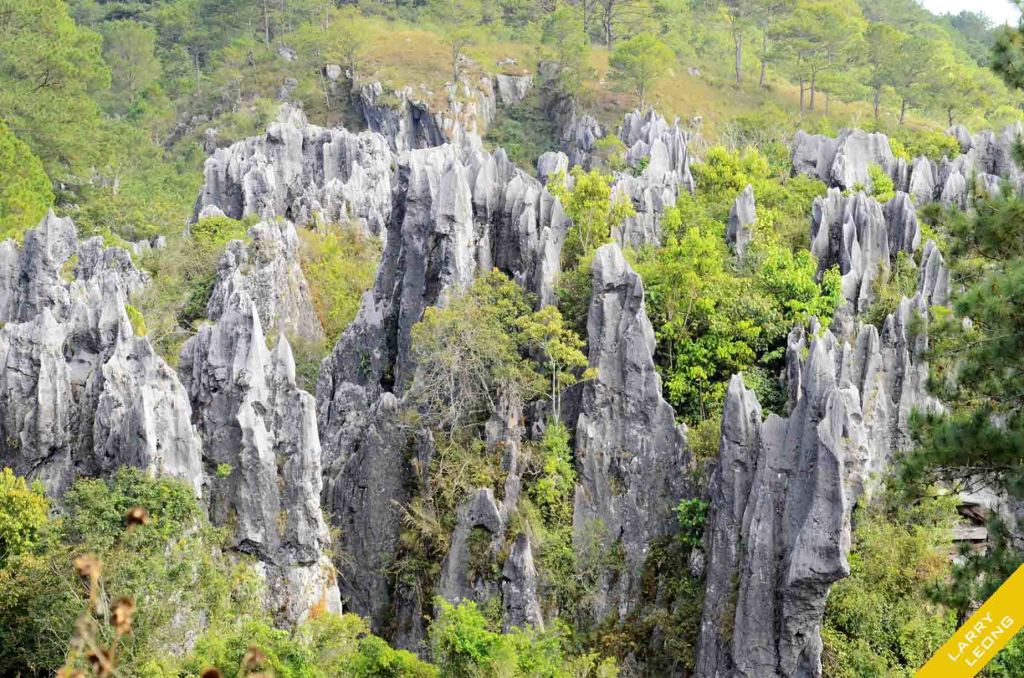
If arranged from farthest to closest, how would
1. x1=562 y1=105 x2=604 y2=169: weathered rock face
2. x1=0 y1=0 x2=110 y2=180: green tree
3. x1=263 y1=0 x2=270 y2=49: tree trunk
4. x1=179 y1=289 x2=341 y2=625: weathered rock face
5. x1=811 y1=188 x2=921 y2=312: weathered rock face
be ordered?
x1=263 y1=0 x2=270 y2=49: tree trunk < x1=562 y1=105 x2=604 y2=169: weathered rock face < x1=0 y1=0 x2=110 y2=180: green tree < x1=811 y1=188 x2=921 y2=312: weathered rock face < x1=179 y1=289 x2=341 y2=625: weathered rock face

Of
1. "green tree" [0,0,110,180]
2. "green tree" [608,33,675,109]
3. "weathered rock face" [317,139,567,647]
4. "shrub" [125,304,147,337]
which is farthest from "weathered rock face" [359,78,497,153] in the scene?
"shrub" [125,304,147,337]

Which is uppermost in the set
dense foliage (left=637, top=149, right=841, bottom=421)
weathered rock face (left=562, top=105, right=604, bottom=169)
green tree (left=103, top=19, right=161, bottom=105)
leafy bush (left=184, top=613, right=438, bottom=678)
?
dense foliage (left=637, top=149, right=841, bottom=421)

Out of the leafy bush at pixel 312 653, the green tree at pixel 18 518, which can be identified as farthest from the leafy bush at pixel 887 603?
the green tree at pixel 18 518

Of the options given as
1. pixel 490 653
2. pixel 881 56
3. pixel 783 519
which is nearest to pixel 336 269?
pixel 490 653

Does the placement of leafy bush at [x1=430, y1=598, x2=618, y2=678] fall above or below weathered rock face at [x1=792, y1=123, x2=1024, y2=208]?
below

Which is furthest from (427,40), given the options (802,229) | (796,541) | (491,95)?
(796,541)

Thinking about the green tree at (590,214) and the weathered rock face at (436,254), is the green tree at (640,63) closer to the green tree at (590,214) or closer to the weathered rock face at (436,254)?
the weathered rock face at (436,254)

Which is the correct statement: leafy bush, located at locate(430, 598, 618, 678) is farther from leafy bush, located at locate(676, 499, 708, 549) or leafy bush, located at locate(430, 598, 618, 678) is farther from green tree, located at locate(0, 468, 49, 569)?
green tree, located at locate(0, 468, 49, 569)
